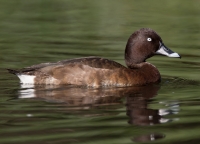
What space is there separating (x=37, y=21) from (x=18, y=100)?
7.08 metres

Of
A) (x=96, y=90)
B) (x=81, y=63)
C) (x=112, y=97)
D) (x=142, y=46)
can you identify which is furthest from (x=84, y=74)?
(x=142, y=46)

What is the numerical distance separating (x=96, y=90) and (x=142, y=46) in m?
1.30

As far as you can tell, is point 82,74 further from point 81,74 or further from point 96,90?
point 96,90

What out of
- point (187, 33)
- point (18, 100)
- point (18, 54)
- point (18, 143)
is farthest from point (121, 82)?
point (187, 33)

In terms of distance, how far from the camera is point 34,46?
39.6 ft

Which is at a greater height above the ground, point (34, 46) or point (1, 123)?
point (34, 46)

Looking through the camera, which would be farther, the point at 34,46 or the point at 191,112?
the point at 34,46

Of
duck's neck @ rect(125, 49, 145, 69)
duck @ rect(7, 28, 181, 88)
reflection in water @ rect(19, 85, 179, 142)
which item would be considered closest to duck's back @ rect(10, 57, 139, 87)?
duck @ rect(7, 28, 181, 88)

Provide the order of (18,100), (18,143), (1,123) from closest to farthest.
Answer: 1. (18,143)
2. (1,123)
3. (18,100)

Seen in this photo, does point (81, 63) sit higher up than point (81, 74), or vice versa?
A: point (81, 63)

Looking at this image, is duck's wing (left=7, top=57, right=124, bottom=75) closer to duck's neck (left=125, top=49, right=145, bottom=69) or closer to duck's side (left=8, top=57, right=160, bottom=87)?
duck's side (left=8, top=57, right=160, bottom=87)

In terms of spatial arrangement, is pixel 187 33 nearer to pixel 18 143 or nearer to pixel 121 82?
pixel 121 82

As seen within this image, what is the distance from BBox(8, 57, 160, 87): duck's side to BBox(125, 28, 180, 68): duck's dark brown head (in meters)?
0.60

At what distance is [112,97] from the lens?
8.39m
